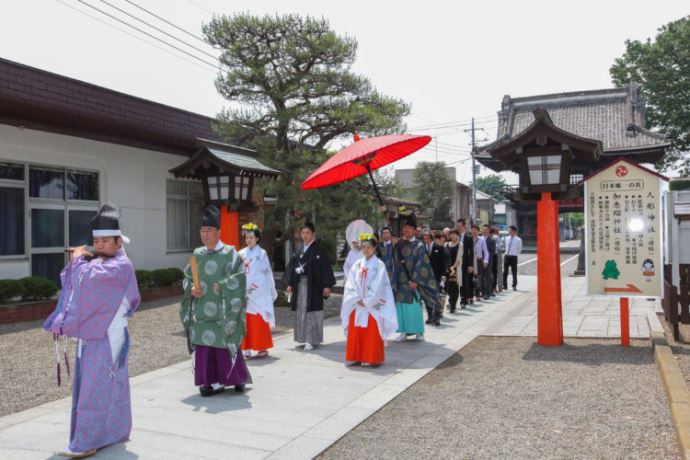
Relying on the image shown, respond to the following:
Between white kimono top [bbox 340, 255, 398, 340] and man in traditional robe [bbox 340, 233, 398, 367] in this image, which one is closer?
man in traditional robe [bbox 340, 233, 398, 367]

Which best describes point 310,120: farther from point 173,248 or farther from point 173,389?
point 173,389

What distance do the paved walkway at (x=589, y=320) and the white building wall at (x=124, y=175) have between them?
9.00 m

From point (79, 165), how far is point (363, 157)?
7881mm

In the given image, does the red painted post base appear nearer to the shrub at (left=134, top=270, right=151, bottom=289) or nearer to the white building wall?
the shrub at (left=134, top=270, right=151, bottom=289)

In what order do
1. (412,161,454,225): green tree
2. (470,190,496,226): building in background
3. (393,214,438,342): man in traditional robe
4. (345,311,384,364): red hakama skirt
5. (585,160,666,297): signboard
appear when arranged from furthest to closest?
(470,190,496,226): building in background < (412,161,454,225): green tree < (393,214,438,342): man in traditional robe < (585,160,666,297): signboard < (345,311,384,364): red hakama skirt

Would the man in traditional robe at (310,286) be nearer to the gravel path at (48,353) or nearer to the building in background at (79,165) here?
the gravel path at (48,353)

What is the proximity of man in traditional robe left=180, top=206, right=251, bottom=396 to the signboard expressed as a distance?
4.98 meters

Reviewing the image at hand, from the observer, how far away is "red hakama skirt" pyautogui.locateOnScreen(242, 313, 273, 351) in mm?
7520

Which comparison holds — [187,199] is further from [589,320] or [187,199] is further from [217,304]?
[217,304]

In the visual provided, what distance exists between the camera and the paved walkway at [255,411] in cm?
429

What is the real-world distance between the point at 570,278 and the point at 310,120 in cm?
1153

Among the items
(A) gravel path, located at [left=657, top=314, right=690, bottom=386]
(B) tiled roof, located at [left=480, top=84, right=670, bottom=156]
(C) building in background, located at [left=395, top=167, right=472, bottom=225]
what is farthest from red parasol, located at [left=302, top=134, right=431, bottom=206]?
(C) building in background, located at [left=395, top=167, right=472, bottom=225]

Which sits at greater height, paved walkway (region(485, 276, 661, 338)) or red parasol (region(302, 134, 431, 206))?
red parasol (region(302, 134, 431, 206))

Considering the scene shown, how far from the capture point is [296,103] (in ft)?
43.1
